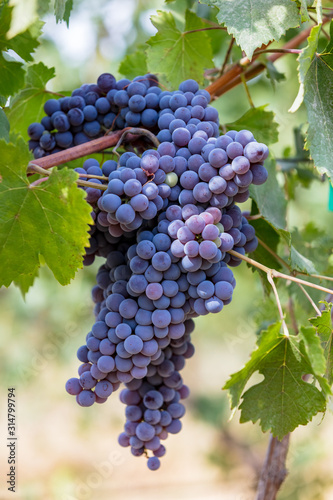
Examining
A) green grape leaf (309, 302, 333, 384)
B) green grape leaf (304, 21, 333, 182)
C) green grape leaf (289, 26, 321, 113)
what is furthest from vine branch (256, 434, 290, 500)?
green grape leaf (289, 26, 321, 113)

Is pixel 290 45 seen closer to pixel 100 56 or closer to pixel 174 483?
pixel 100 56

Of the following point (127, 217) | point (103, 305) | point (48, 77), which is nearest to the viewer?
point (127, 217)

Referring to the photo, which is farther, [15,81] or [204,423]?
[204,423]

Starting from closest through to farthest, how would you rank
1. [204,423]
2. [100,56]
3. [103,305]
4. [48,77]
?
[103,305] → [48,77] → [100,56] → [204,423]

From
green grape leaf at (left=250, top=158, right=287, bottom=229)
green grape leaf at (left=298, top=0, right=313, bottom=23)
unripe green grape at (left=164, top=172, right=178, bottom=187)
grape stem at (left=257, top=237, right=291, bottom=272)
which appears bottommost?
grape stem at (left=257, top=237, right=291, bottom=272)

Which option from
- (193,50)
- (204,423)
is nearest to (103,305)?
(193,50)

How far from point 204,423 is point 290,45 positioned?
3.46 metres

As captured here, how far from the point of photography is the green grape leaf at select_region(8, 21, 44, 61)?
2.35ft

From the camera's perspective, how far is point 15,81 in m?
0.74

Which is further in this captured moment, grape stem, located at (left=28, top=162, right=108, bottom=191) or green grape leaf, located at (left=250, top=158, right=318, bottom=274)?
green grape leaf, located at (left=250, top=158, right=318, bottom=274)

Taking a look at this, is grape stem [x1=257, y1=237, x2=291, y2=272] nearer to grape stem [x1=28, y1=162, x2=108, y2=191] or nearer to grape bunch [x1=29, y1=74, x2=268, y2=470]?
grape bunch [x1=29, y1=74, x2=268, y2=470]

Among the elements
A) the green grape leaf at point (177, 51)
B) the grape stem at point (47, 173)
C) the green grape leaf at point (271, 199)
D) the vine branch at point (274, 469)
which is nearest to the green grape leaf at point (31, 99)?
the green grape leaf at point (177, 51)

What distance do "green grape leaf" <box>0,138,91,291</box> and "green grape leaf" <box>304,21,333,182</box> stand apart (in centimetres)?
29

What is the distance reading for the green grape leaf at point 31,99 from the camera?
83 cm
